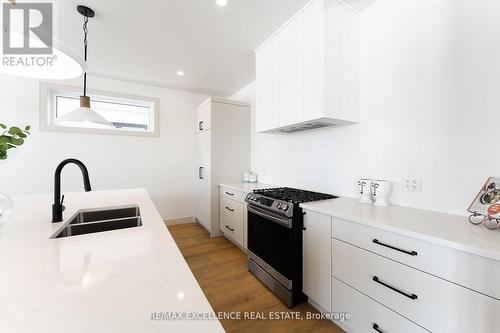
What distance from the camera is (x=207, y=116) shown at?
3.25 meters

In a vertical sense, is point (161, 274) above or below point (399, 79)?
below

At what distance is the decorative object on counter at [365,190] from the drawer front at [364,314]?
0.67 m

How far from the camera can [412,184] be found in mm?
1532

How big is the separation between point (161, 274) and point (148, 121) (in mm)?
3597

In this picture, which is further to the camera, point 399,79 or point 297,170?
point 297,170

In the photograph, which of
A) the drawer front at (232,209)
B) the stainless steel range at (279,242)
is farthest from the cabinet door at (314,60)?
the drawer front at (232,209)

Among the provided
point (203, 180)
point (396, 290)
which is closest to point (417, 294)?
point (396, 290)

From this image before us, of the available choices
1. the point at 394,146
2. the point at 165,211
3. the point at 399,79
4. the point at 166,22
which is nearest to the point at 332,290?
the point at 394,146

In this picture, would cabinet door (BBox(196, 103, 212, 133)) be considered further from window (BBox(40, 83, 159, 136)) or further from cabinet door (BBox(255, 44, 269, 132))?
cabinet door (BBox(255, 44, 269, 132))

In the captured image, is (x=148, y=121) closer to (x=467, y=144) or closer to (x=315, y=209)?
(x=315, y=209)

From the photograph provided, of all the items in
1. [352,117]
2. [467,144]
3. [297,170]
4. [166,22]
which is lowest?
[297,170]

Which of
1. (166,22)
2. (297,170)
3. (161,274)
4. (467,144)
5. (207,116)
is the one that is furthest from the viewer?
(207,116)

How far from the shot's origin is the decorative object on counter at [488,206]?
3.56 feet

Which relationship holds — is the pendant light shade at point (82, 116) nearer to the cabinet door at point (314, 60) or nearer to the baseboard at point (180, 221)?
the cabinet door at point (314, 60)
